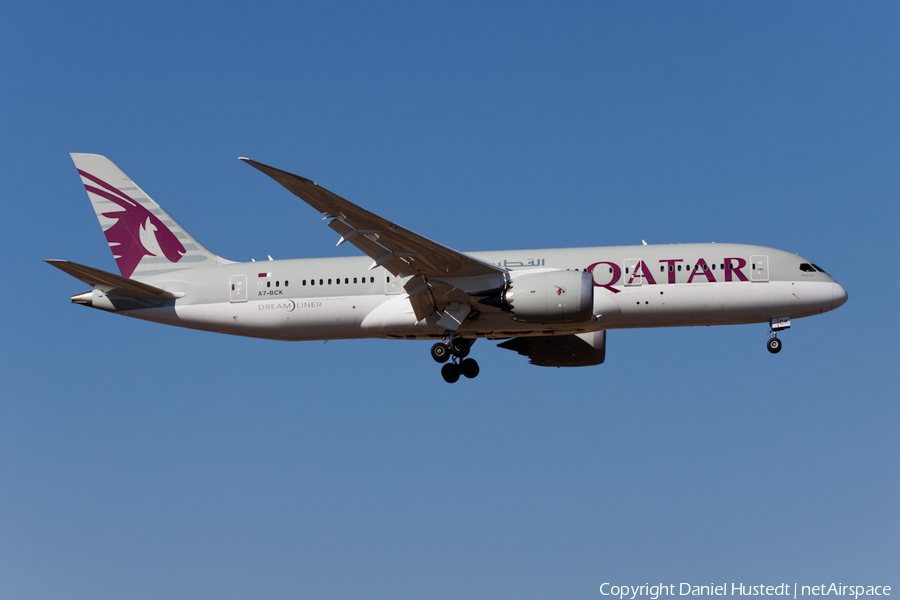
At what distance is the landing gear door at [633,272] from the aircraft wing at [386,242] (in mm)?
4026

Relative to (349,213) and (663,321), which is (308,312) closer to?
(349,213)

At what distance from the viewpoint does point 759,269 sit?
33.0m

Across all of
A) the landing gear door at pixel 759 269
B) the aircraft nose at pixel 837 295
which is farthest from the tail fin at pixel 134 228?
the aircraft nose at pixel 837 295

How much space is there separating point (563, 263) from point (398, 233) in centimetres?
638

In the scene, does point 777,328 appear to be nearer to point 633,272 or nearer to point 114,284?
point 633,272

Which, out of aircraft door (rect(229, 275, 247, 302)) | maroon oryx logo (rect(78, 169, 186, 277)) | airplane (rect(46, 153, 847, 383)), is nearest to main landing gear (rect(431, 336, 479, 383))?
airplane (rect(46, 153, 847, 383))

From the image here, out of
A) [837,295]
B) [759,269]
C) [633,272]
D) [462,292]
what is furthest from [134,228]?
[837,295]

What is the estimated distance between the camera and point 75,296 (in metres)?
Answer: 34.9

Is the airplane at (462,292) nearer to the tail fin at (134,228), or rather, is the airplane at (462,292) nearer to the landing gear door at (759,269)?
the landing gear door at (759,269)

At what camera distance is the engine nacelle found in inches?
1223

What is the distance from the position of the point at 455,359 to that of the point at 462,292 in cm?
336

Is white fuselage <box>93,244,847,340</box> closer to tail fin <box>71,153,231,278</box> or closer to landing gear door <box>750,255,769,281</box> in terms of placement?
landing gear door <box>750,255,769,281</box>

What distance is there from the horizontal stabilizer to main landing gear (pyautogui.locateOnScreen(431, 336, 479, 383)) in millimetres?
9529

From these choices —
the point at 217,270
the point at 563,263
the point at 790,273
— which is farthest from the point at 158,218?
the point at 790,273
